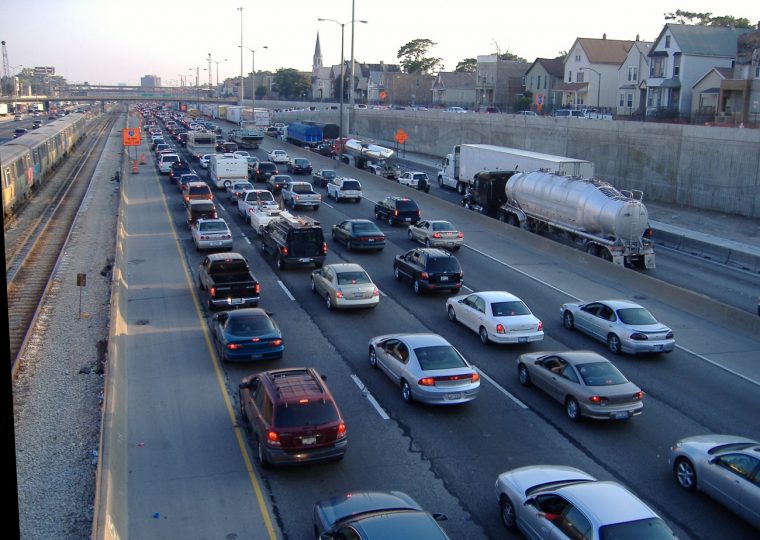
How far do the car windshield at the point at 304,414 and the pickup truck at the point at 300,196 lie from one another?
1147 inches

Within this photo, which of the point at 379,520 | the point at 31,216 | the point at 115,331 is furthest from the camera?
the point at 31,216

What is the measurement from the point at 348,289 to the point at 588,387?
9.21 metres

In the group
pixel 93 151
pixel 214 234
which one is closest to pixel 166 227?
pixel 214 234

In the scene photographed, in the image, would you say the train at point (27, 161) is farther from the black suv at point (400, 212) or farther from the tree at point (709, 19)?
the tree at point (709, 19)

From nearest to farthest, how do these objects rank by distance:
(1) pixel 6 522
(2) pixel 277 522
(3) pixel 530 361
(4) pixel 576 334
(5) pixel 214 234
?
1. (1) pixel 6 522
2. (2) pixel 277 522
3. (3) pixel 530 361
4. (4) pixel 576 334
5. (5) pixel 214 234

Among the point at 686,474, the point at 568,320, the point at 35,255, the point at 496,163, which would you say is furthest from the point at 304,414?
the point at 496,163

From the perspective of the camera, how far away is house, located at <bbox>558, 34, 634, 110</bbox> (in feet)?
292

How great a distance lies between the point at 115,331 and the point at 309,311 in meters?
5.71

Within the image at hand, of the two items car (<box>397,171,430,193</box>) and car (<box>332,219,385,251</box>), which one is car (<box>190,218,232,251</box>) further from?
car (<box>397,171,430,193</box>)

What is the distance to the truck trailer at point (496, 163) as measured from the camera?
3791cm

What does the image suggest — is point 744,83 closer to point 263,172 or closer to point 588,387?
point 263,172

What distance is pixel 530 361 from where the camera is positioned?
Result: 16703mm

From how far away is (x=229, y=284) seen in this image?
864 inches

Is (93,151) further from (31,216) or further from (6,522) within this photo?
(6,522)
